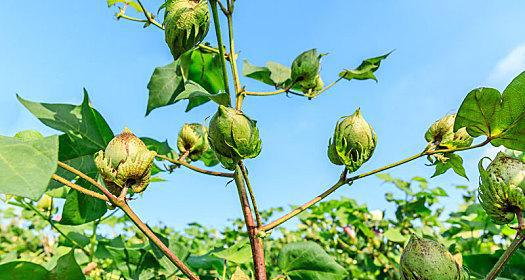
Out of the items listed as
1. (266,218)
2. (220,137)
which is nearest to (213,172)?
(220,137)

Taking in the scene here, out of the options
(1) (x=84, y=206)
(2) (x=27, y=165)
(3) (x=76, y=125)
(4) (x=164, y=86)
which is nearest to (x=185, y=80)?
(4) (x=164, y=86)

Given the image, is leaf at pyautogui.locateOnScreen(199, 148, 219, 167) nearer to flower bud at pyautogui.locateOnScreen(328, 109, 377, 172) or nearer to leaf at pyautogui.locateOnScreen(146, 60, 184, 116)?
leaf at pyautogui.locateOnScreen(146, 60, 184, 116)

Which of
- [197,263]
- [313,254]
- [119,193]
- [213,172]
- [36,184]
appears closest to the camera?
[36,184]

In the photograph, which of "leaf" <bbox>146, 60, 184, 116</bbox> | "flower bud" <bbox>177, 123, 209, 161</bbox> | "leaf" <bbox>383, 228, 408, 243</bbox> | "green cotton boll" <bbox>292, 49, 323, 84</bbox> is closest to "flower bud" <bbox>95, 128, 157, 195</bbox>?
"leaf" <bbox>146, 60, 184, 116</bbox>

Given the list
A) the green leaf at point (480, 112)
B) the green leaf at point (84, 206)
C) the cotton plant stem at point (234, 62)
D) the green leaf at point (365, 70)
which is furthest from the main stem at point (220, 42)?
the green leaf at point (365, 70)

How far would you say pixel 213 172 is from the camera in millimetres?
1246

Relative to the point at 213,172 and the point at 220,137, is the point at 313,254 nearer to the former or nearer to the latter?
the point at 213,172

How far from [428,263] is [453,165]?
0.42 metres

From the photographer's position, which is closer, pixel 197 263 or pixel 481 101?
pixel 481 101

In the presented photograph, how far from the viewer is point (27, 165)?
30.7 inches

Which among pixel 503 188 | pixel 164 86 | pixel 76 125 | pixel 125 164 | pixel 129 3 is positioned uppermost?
pixel 129 3

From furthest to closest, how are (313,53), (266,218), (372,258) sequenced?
1. (266,218)
2. (372,258)
3. (313,53)

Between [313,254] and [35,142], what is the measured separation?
860 mm

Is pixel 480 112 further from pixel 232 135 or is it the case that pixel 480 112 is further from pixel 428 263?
pixel 232 135
